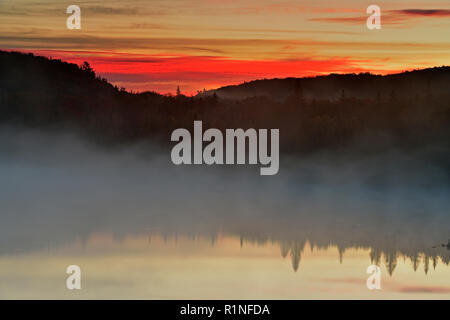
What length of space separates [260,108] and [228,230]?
85718mm

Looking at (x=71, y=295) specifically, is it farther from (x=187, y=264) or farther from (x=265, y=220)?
(x=265, y=220)

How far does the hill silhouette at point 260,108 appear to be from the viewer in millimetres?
A: 135375

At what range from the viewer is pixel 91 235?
191ft

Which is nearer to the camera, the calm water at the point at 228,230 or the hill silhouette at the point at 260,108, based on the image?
the calm water at the point at 228,230

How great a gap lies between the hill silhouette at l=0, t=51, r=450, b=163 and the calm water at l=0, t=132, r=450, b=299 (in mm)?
5849

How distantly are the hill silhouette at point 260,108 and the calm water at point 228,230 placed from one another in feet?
19.2

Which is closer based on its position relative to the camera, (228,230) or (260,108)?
(228,230)

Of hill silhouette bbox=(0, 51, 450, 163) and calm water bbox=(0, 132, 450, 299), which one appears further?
hill silhouette bbox=(0, 51, 450, 163)

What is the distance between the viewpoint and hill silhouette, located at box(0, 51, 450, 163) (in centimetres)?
13538

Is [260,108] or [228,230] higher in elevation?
[260,108]

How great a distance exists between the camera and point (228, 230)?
2456 inches

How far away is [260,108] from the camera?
483 feet

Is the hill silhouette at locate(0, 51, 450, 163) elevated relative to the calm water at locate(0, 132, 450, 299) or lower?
elevated

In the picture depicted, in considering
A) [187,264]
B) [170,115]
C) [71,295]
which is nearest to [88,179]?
[170,115]
